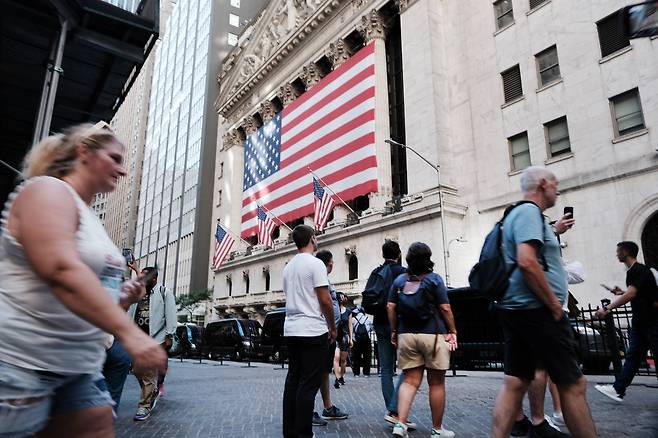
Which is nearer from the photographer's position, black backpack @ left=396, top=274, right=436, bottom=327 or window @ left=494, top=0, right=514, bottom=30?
black backpack @ left=396, top=274, right=436, bottom=327

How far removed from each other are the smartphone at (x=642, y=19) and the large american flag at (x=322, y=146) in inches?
826

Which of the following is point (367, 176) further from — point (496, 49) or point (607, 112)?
point (607, 112)

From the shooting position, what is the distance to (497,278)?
131 inches

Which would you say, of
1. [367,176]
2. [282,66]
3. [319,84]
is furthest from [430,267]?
[282,66]

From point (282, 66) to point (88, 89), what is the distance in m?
30.7

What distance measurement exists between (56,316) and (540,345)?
2.87 m

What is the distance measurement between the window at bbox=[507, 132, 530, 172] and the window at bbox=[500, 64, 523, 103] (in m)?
1.99

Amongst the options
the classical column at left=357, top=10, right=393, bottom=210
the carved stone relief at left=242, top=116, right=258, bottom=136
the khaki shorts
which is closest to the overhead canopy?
the khaki shorts

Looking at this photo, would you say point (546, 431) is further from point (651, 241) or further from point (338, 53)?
point (338, 53)

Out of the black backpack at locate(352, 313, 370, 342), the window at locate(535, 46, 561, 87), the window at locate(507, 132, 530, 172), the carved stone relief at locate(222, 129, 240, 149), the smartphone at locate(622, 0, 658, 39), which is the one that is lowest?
the black backpack at locate(352, 313, 370, 342)

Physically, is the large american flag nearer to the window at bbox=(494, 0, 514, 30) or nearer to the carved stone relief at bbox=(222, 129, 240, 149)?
the window at bbox=(494, 0, 514, 30)

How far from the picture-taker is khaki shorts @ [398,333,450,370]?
14.3 feet

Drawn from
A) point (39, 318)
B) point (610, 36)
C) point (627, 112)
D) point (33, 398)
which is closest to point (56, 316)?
point (39, 318)

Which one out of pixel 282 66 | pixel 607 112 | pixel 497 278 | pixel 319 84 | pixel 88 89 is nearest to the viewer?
pixel 497 278
